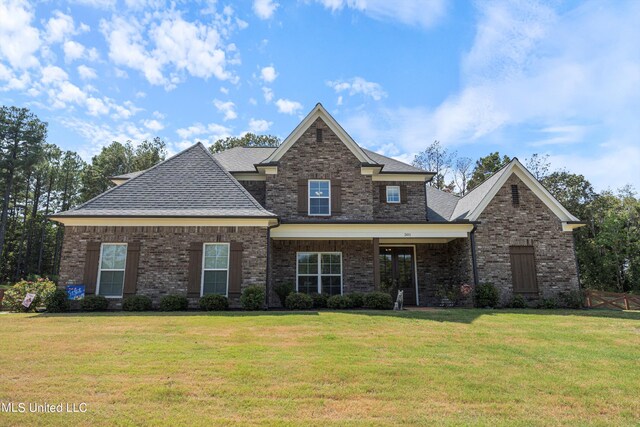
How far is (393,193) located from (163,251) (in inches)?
430

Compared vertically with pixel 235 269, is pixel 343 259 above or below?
above

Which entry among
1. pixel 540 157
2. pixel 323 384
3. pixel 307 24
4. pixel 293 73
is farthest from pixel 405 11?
pixel 540 157

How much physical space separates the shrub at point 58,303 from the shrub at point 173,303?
315 centimetres

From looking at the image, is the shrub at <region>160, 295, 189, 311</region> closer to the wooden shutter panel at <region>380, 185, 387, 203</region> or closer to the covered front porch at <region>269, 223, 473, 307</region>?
the covered front porch at <region>269, 223, 473, 307</region>

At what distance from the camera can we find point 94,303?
12.7 meters

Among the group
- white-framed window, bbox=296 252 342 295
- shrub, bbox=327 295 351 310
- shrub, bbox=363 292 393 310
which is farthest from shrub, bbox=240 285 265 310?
shrub, bbox=363 292 393 310

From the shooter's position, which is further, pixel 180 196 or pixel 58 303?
pixel 180 196

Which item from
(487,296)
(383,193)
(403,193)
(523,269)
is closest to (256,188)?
(383,193)

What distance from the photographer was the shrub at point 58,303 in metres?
12.5

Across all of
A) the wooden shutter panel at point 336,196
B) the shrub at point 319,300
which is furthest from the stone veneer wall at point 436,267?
the shrub at point 319,300

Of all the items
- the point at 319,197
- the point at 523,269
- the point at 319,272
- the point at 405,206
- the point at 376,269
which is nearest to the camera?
the point at 376,269

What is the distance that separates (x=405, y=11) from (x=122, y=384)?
34.6 feet

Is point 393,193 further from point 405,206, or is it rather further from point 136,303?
point 136,303

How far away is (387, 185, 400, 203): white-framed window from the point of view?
18.5 m
